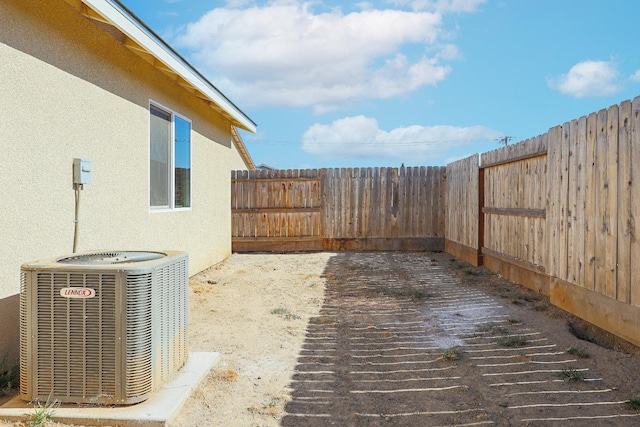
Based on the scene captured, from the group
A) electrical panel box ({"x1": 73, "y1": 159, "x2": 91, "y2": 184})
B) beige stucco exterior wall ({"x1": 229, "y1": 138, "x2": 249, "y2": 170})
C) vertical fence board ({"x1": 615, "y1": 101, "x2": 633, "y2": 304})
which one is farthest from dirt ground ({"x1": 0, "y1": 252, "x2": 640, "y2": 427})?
beige stucco exterior wall ({"x1": 229, "y1": 138, "x2": 249, "y2": 170})

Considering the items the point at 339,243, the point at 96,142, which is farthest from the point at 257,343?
the point at 339,243

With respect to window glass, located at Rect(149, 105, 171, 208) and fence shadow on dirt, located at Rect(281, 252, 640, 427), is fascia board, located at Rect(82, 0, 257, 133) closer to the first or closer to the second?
window glass, located at Rect(149, 105, 171, 208)

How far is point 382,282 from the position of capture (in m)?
7.38

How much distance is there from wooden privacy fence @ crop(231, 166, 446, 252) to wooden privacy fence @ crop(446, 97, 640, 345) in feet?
10.5

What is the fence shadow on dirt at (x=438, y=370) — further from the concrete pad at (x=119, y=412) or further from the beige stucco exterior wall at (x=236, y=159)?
the beige stucco exterior wall at (x=236, y=159)

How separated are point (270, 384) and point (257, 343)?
3.19 ft

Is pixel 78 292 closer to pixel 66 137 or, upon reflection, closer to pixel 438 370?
pixel 66 137

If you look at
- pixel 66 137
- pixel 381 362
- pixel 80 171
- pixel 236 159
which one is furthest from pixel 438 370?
pixel 236 159

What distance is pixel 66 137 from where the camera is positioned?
4062 millimetres

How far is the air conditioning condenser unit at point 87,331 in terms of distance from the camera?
2715 mm

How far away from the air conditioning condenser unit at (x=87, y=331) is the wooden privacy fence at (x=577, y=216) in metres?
3.87

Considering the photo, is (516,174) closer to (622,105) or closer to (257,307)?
(622,105)

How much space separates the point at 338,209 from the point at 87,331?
29.1ft

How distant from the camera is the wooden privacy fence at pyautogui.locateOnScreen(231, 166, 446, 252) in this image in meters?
11.2
